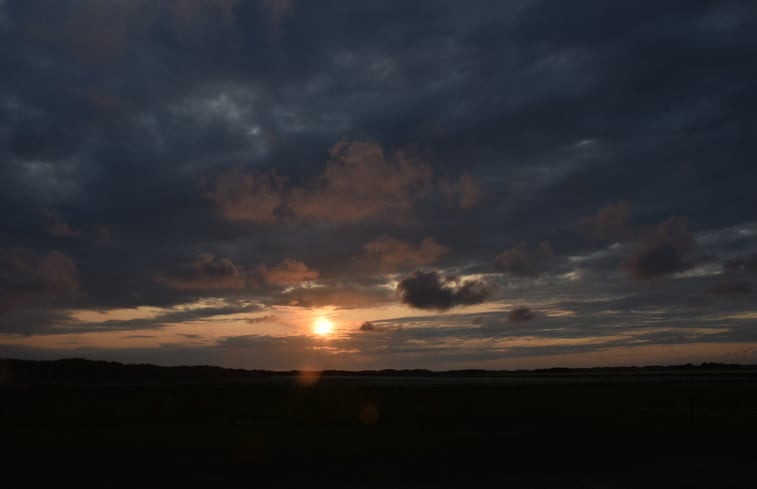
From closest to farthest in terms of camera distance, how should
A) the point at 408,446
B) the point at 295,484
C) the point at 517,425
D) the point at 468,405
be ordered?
the point at 295,484, the point at 408,446, the point at 517,425, the point at 468,405

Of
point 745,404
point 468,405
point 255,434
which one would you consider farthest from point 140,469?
point 745,404

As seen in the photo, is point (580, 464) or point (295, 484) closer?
point (295, 484)

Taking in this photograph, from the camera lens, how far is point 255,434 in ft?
97.6

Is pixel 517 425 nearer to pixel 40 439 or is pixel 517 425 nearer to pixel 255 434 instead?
pixel 255 434

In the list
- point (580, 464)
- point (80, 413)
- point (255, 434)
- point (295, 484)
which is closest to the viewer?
point (295, 484)

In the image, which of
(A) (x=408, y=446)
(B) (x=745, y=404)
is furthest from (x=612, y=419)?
(B) (x=745, y=404)

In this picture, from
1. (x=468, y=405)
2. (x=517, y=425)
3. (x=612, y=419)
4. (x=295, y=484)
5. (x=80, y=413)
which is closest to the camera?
(x=295, y=484)

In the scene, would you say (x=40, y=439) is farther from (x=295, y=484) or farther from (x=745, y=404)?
(x=745, y=404)

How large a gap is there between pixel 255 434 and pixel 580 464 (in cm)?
1496

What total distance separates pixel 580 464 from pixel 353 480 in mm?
8286

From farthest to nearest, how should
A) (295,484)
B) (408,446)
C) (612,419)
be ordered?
(612,419) → (408,446) → (295,484)

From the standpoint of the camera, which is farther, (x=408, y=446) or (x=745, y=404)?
(x=745, y=404)

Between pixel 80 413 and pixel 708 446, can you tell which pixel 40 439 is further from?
pixel 708 446

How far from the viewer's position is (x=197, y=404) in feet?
178
